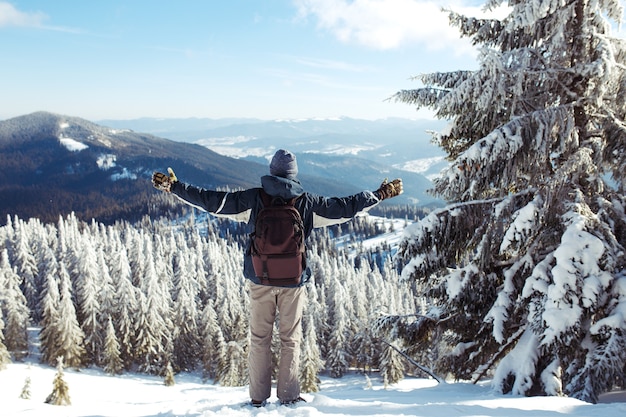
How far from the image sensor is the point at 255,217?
464 centimetres

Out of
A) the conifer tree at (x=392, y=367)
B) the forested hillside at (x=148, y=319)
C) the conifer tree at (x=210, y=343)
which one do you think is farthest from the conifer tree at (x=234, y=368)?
the conifer tree at (x=392, y=367)

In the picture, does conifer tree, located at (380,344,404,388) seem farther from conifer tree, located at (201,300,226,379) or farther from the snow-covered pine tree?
the snow-covered pine tree

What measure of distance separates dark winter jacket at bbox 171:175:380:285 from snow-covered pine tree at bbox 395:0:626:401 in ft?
7.44

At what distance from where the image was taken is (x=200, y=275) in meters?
59.4

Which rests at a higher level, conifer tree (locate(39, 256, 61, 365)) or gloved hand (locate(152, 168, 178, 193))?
gloved hand (locate(152, 168, 178, 193))

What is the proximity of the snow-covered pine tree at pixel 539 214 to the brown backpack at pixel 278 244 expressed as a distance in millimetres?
2831

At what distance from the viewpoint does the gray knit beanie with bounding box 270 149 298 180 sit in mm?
4566

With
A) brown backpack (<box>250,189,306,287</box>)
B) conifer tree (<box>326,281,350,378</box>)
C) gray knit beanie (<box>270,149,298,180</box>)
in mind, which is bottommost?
conifer tree (<box>326,281,350,378</box>)

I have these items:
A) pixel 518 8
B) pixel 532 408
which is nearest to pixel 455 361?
pixel 532 408

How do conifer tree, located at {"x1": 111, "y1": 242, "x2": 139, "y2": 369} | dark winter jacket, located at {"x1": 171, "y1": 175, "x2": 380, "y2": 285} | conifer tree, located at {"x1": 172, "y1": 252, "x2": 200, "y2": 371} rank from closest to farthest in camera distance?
dark winter jacket, located at {"x1": 171, "y1": 175, "x2": 380, "y2": 285} < conifer tree, located at {"x1": 111, "y1": 242, "x2": 139, "y2": 369} < conifer tree, located at {"x1": 172, "y1": 252, "x2": 200, "y2": 371}

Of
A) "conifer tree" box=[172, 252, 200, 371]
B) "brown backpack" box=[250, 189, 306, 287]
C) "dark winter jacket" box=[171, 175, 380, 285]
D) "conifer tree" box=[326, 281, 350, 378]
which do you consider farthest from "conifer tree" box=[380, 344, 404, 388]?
"brown backpack" box=[250, 189, 306, 287]

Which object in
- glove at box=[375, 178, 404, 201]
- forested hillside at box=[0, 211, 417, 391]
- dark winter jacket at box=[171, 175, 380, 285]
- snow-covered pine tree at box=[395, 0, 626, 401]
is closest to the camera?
dark winter jacket at box=[171, 175, 380, 285]

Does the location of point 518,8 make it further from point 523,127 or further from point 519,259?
point 519,259

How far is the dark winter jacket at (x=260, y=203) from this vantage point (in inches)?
177
